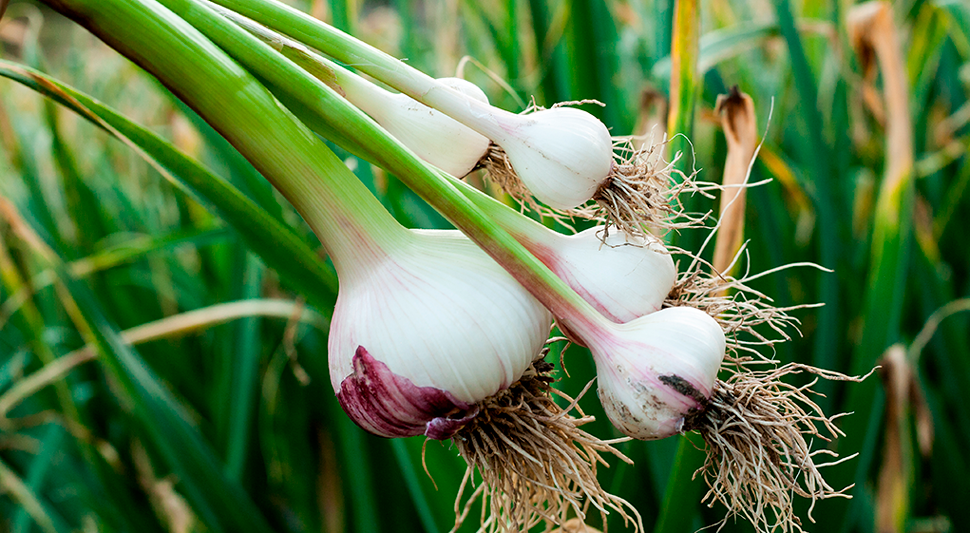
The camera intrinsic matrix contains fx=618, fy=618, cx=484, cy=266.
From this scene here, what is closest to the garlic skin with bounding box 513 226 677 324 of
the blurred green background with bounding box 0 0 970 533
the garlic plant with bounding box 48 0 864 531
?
the garlic plant with bounding box 48 0 864 531

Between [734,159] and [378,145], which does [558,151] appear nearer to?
[378,145]

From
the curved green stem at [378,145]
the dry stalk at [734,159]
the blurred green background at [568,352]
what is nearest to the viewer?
the curved green stem at [378,145]

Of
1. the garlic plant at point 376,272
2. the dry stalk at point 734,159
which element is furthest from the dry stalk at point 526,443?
the dry stalk at point 734,159

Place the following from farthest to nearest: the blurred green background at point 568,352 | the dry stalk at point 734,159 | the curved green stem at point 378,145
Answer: the blurred green background at point 568,352 < the dry stalk at point 734,159 < the curved green stem at point 378,145

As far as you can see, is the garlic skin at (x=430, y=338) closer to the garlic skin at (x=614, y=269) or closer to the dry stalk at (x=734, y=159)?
the garlic skin at (x=614, y=269)

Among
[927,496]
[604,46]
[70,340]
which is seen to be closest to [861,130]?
[927,496]

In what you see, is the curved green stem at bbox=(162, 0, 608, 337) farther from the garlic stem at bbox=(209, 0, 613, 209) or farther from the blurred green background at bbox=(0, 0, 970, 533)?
the blurred green background at bbox=(0, 0, 970, 533)

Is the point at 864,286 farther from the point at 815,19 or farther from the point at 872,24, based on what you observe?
the point at 815,19

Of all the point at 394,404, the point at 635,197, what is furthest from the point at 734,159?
the point at 394,404
